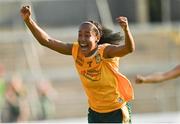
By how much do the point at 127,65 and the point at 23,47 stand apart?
2761mm

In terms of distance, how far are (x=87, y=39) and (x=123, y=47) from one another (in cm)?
42

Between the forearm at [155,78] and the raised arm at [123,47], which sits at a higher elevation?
the raised arm at [123,47]

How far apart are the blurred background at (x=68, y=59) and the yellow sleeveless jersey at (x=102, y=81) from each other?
6904 mm

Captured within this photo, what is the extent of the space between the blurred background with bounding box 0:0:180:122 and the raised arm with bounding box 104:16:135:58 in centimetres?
717

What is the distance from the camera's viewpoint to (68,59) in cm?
2131

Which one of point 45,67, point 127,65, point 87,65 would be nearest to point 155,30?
point 127,65

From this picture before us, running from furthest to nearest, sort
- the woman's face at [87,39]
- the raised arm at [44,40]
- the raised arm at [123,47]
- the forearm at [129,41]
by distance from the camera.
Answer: the raised arm at [44,40]
the woman's face at [87,39]
the forearm at [129,41]
the raised arm at [123,47]

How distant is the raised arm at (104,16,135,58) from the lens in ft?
25.5

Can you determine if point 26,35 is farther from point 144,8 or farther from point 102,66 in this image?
point 102,66

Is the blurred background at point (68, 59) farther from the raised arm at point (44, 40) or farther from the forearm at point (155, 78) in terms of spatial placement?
the forearm at point (155, 78)

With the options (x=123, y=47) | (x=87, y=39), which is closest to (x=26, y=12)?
(x=87, y=39)

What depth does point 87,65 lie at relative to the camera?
840 cm

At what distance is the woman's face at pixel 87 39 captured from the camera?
27.1ft

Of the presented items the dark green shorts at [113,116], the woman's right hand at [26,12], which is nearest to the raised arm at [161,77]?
the dark green shorts at [113,116]
